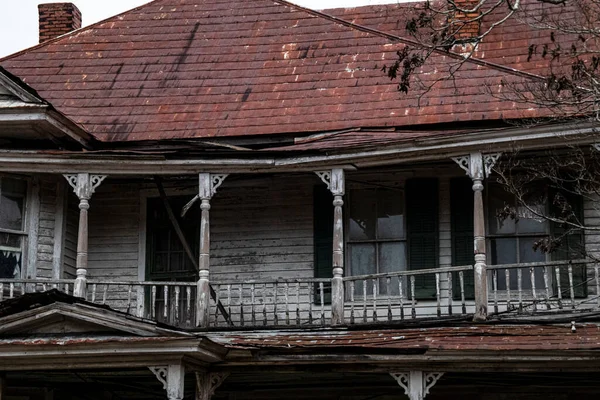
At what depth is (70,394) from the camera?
19.1 meters

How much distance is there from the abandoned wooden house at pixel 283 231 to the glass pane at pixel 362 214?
33mm

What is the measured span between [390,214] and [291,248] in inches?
62.6

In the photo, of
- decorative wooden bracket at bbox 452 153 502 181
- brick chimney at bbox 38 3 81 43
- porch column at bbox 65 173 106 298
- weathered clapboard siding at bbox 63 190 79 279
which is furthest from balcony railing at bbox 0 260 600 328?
brick chimney at bbox 38 3 81 43

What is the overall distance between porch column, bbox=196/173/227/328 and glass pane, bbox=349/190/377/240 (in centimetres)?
225

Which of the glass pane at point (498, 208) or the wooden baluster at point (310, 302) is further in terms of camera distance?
the glass pane at point (498, 208)

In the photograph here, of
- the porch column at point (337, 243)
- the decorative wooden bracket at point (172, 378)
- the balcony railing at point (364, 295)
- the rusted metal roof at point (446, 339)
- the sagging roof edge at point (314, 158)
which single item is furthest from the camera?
the porch column at point (337, 243)

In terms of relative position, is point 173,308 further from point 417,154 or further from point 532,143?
point 532,143

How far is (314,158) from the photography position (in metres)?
17.9

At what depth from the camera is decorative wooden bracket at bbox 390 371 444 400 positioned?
16047 mm

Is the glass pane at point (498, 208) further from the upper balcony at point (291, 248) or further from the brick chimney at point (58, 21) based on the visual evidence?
the brick chimney at point (58, 21)

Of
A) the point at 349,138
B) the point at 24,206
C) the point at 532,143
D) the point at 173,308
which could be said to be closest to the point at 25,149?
the point at 24,206

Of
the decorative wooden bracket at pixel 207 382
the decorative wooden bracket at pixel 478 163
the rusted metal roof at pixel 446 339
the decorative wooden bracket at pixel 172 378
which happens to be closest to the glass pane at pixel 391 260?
the rusted metal roof at pixel 446 339

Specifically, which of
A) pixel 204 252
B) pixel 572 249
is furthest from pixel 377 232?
pixel 572 249

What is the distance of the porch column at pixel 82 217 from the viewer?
712 inches
